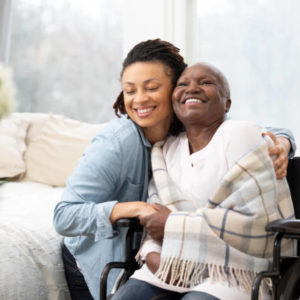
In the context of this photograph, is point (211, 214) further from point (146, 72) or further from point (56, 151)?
point (56, 151)

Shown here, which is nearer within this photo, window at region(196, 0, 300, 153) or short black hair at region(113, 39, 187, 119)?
short black hair at region(113, 39, 187, 119)

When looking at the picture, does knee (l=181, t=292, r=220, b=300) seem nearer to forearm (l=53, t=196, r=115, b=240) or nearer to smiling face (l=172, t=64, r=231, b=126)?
forearm (l=53, t=196, r=115, b=240)

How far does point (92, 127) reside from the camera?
2.86m

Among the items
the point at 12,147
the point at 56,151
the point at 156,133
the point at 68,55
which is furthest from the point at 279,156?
the point at 68,55

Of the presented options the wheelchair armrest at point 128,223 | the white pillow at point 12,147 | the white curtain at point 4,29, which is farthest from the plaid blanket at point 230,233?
the white curtain at point 4,29

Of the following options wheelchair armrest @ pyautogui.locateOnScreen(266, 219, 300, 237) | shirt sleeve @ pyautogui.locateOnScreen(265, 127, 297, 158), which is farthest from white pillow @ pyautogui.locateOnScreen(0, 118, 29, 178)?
wheelchair armrest @ pyautogui.locateOnScreen(266, 219, 300, 237)

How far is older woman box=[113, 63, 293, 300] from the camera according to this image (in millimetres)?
1295

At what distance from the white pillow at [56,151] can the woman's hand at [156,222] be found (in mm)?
1410

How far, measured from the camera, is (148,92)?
5.15ft

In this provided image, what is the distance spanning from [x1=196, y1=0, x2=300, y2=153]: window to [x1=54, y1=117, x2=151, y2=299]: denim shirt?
132cm

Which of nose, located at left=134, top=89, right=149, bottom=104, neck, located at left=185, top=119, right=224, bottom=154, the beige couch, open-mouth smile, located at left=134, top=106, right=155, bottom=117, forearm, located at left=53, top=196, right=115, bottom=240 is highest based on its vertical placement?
nose, located at left=134, top=89, right=149, bottom=104

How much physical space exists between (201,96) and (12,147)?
1602 millimetres

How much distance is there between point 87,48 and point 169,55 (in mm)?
2192

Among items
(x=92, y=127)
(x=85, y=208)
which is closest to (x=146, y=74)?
(x=85, y=208)
